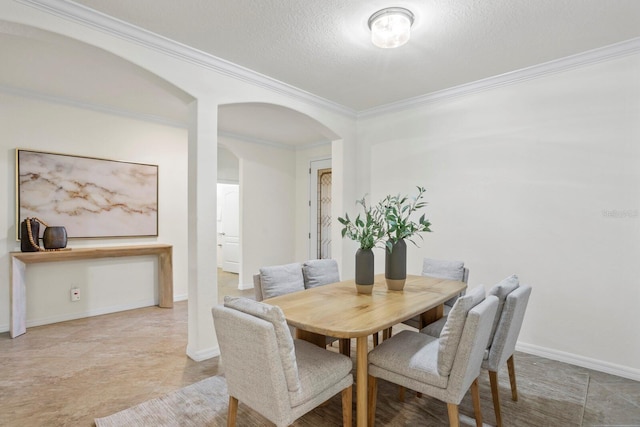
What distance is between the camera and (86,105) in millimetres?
3996

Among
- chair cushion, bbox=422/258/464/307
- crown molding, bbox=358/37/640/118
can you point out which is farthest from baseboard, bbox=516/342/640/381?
crown molding, bbox=358/37/640/118

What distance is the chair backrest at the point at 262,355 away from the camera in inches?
57.3

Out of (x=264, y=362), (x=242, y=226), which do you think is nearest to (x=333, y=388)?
(x=264, y=362)

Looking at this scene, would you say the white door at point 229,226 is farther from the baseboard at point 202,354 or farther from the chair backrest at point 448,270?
the chair backrest at point 448,270

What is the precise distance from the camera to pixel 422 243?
3828 millimetres

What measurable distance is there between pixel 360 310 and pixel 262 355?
67 centimetres

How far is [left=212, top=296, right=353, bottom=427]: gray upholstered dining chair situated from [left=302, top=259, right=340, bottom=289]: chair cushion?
1.03 metres

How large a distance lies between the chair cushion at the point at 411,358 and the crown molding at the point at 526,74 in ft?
8.62

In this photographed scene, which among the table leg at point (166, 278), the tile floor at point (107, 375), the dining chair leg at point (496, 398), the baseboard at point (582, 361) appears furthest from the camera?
the table leg at point (166, 278)

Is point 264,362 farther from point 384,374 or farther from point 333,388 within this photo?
point 384,374

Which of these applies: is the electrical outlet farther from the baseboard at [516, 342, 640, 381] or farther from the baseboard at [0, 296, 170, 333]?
the baseboard at [516, 342, 640, 381]

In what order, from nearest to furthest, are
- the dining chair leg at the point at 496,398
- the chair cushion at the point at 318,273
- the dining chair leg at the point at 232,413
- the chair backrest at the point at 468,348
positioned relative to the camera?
the chair backrest at the point at 468,348
the dining chair leg at the point at 232,413
the dining chair leg at the point at 496,398
the chair cushion at the point at 318,273

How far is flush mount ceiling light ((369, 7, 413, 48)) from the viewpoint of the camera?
2244 mm

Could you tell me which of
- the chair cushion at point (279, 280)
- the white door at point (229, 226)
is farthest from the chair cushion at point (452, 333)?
the white door at point (229, 226)
